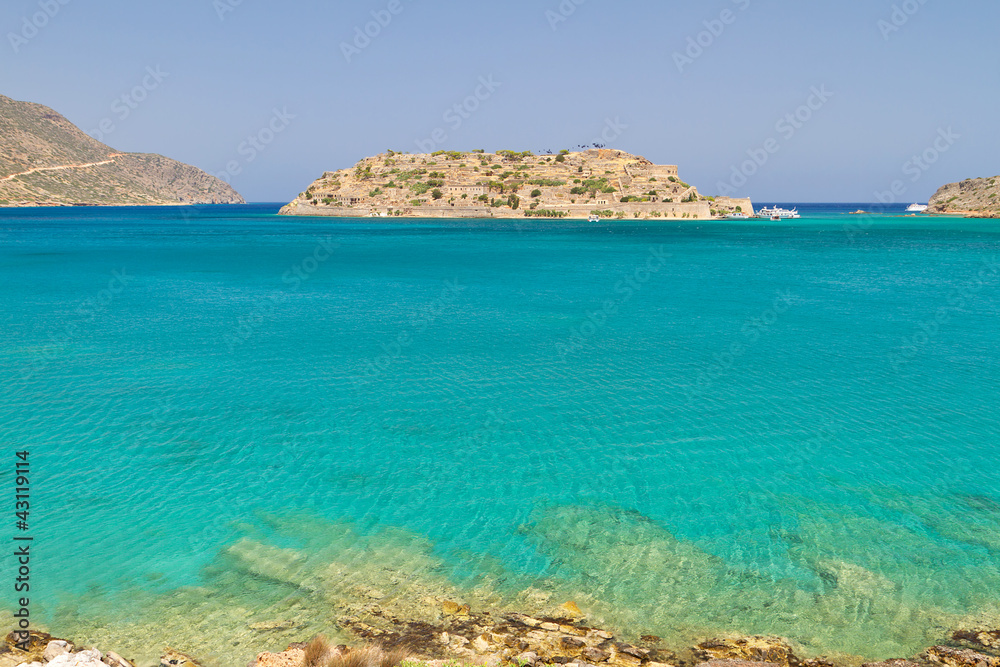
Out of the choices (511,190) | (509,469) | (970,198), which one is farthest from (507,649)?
(970,198)

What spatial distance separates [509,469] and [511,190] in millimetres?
146219

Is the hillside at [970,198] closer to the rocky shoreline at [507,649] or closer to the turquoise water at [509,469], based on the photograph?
the turquoise water at [509,469]

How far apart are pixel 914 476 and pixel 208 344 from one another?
22128 mm

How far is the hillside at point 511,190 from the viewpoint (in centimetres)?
14825

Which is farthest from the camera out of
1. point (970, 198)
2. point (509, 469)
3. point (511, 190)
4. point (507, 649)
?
point (970, 198)

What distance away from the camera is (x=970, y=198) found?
16950 cm

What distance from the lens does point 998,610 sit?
8.35m

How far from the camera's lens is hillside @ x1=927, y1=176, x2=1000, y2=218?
156m

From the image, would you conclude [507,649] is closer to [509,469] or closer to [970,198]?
[509,469]

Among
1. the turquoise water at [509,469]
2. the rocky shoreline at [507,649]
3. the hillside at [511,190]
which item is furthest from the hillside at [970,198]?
the rocky shoreline at [507,649]

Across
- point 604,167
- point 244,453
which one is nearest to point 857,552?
point 244,453

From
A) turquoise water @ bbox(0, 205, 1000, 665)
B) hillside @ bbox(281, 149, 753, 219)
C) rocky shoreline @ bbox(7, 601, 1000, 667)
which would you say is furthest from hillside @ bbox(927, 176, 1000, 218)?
rocky shoreline @ bbox(7, 601, 1000, 667)

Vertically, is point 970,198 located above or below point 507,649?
above

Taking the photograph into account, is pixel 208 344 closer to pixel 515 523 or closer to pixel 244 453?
pixel 244 453
